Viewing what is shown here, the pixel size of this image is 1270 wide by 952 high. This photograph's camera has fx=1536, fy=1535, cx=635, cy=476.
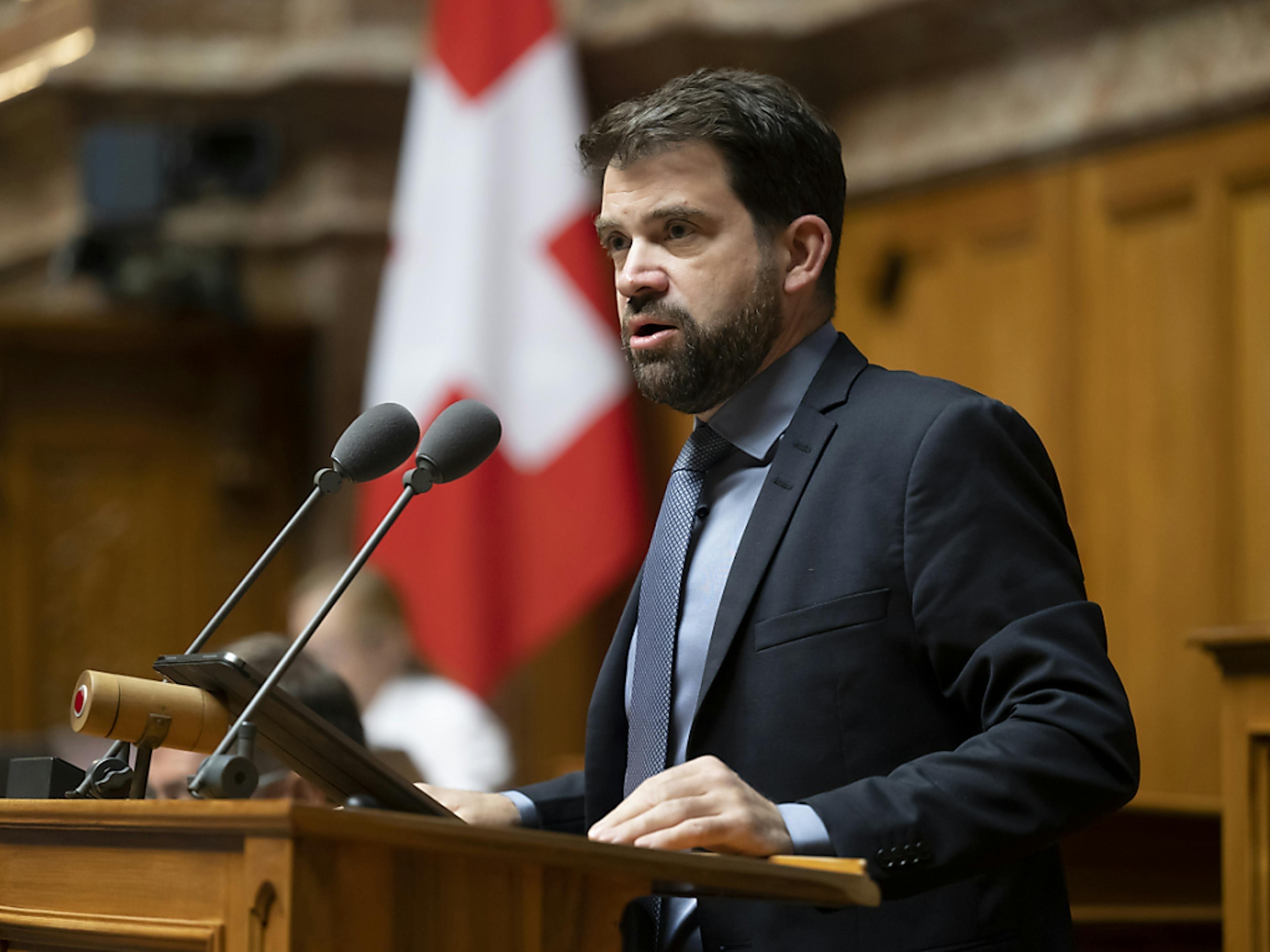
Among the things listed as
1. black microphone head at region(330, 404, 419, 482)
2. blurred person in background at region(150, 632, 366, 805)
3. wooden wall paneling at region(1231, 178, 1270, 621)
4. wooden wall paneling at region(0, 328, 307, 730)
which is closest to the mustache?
black microphone head at region(330, 404, 419, 482)

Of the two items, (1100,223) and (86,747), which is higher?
(1100,223)

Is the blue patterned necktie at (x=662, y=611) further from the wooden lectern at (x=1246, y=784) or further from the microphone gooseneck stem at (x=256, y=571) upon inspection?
the wooden lectern at (x=1246, y=784)

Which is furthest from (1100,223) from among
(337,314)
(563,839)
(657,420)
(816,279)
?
(563,839)

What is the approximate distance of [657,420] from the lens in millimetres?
5734

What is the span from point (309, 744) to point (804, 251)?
2.71 feet

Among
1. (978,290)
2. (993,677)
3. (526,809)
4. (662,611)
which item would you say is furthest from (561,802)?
(978,290)

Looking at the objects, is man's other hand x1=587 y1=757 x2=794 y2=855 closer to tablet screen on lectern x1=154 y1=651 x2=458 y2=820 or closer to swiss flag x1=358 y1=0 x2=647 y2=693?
tablet screen on lectern x1=154 y1=651 x2=458 y2=820

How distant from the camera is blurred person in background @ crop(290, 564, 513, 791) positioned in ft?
14.0

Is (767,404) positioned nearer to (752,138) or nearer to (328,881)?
(752,138)

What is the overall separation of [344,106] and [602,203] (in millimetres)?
4322

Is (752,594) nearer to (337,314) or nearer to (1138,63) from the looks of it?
(1138,63)

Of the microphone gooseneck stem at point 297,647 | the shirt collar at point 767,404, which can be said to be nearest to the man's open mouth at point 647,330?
the shirt collar at point 767,404

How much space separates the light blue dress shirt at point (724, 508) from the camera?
5.34 feet

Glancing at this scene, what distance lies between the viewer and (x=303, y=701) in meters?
2.14
